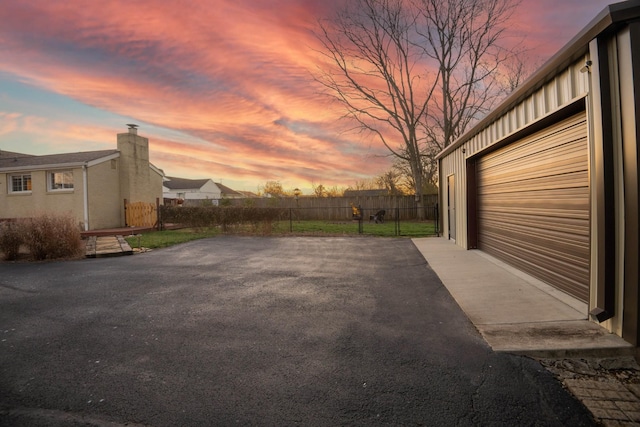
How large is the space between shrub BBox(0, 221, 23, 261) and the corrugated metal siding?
13.3 metres

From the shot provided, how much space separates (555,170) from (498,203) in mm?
2946

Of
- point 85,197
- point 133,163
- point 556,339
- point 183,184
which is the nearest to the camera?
point 556,339

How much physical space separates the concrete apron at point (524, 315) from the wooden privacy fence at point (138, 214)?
17.6 metres

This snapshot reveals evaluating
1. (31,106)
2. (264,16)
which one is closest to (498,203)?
(264,16)

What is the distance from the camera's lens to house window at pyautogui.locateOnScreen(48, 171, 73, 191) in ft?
58.1

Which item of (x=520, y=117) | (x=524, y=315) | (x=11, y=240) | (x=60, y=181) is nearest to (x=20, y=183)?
(x=60, y=181)

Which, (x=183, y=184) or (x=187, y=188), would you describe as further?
(x=183, y=184)

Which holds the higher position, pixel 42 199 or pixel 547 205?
pixel 42 199

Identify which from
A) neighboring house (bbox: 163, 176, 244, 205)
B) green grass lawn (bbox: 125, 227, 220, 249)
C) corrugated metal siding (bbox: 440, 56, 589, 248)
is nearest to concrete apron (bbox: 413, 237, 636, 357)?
corrugated metal siding (bbox: 440, 56, 589, 248)

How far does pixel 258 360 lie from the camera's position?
316 cm

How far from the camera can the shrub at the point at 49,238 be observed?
9.44 m

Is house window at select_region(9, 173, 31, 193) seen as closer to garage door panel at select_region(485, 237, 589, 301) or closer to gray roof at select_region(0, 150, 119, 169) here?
gray roof at select_region(0, 150, 119, 169)

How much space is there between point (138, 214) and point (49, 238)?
9.87 meters

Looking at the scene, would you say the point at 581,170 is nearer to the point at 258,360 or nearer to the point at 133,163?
the point at 258,360
